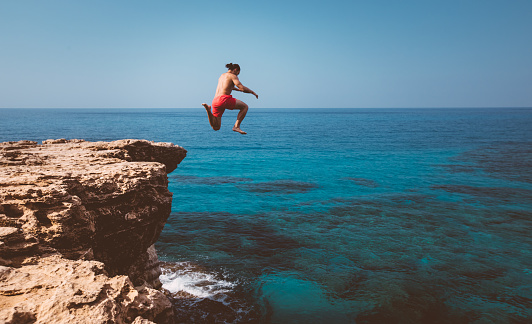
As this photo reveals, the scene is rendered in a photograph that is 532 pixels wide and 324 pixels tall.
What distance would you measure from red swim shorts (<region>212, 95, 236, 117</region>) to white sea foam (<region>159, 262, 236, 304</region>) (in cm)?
692

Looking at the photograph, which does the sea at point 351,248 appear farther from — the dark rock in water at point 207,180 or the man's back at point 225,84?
the man's back at point 225,84

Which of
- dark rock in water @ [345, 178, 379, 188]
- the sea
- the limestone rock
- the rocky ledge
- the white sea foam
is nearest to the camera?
the limestone rock

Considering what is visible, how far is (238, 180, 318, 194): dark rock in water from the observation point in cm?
2944

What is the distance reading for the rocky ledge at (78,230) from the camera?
13.1ft

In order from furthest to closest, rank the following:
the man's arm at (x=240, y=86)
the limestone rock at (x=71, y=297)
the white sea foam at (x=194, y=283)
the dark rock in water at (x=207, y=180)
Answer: the dark rock in water at (x=207, y=180)
the white sea foam at (x=194, y=283)
the man's arm at (x=240, y=86)
the limestone rock at (x=71, y=297)

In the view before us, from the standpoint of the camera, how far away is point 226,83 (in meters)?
10.2

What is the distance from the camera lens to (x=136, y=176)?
25.1 ft

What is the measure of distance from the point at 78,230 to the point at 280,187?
82.7 feet

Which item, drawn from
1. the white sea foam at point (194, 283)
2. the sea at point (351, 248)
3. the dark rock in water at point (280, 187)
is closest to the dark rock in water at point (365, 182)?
the sea at point (351, 248)

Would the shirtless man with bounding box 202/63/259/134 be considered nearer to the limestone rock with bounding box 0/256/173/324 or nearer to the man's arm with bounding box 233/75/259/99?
the man's arm with bounding box 233/75/259/99

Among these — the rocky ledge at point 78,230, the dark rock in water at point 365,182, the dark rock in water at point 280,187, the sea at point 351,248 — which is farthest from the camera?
the dark rock in water at point 365,182

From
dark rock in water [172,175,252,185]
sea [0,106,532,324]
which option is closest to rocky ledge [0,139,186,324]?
sea [0,106,532,324]

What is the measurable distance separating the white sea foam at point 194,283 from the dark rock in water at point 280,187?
14.7m

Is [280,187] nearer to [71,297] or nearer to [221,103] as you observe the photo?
[221,103]
